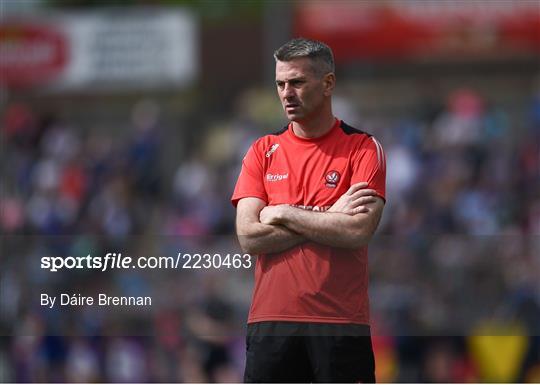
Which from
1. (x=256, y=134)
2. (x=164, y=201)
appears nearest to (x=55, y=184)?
(x=164, y=201)

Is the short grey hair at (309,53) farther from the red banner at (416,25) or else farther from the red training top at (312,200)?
the red banner at (416,25)

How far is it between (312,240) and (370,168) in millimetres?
417

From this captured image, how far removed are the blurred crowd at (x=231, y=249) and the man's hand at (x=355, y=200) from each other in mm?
4190

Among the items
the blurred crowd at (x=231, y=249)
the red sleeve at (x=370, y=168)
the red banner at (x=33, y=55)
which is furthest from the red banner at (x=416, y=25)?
the red sleeve at (x=370, y=168)

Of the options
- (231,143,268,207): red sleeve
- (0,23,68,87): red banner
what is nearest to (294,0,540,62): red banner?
(0,23,68,87): red banner

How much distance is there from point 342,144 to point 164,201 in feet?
39.4

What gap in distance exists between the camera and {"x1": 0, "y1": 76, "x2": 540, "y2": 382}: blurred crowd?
11.7 meters

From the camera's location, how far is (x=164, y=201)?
17.7 metres

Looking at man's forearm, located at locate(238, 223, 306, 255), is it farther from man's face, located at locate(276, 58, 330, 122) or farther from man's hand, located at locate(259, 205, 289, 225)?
man's face, located at locate(276, 58, 330, 122)

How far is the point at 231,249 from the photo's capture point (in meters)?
9.85

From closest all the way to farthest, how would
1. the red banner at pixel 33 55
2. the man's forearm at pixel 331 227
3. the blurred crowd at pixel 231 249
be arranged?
the man's forearm at pixel 331 227
the blurred crowd at pixel 231 249
the red banner at pixel 33 55

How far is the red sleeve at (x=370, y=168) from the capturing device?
18.6 feet

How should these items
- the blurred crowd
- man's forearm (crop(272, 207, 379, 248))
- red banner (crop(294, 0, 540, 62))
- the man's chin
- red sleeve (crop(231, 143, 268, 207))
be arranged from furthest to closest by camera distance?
red banner (crop(294, 0, 540, 62)), the blurred crowd, red sleeve (crop(231, 143, 268, 207)), the man's chin, man's forearm (crop(272, 207, 379, 248))

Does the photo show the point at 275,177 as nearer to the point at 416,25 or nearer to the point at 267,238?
the point at 267,238
